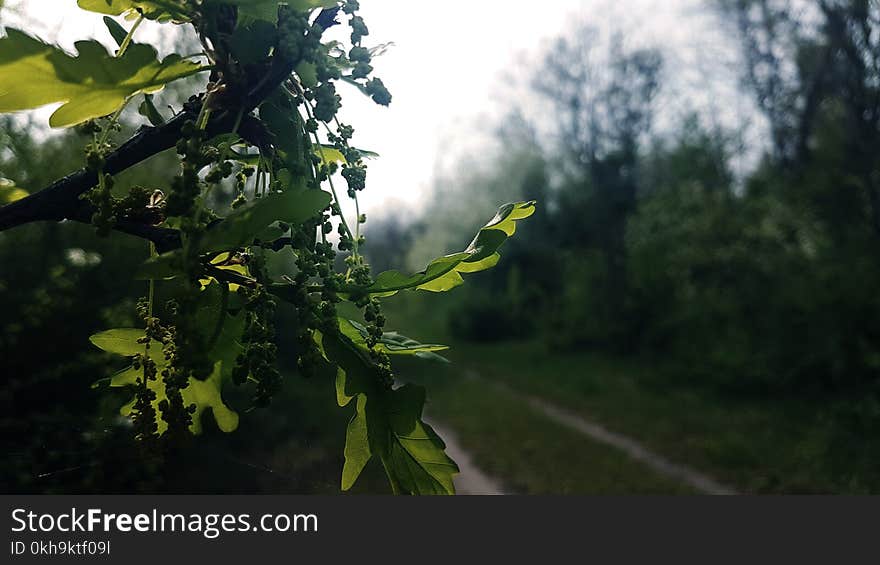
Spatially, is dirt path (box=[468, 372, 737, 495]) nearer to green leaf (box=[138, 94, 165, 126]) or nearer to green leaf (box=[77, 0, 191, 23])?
green leaf (box=[138, 94, 165, 126])

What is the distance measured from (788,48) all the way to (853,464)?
24.0 feet

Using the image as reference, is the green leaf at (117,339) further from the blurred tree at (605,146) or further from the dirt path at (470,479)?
the blurred tree at (605,146)

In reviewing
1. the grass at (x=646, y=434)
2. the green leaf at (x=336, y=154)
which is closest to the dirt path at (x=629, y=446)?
the grass at (x=646, y=434)

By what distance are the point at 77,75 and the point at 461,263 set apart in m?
0.48

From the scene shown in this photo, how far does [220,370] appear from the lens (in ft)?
3.28

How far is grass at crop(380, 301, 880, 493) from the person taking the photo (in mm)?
6891

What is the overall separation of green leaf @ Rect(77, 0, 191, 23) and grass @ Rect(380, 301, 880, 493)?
6408 millimetres

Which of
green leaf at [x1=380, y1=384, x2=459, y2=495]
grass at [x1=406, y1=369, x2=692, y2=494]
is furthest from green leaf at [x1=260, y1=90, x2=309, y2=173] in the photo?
grass at [x1=406, y1=369, x2=692, y2=494]

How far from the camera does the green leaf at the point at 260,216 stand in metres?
0.65

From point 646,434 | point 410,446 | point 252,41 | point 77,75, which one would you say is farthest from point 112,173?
point 646,434

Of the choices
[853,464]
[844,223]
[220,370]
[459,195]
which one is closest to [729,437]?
[853,464]

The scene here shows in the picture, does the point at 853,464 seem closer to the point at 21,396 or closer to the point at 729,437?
the point at 729,437

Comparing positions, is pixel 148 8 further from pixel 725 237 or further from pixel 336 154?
pixel 725 237

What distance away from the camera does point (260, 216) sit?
26.8 inches
